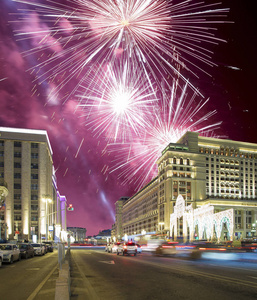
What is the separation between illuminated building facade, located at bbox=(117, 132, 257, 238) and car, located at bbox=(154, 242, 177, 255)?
7884 cm

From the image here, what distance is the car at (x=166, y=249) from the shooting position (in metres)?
35.0

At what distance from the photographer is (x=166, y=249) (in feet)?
117

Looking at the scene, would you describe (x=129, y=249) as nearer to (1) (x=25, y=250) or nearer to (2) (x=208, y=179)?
(1) (x=25, y=250)

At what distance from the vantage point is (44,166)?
9938 cm

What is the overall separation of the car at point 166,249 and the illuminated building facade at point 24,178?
197 feet

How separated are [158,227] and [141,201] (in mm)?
45555

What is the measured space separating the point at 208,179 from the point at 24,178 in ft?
220

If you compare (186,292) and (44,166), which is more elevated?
(44,166)

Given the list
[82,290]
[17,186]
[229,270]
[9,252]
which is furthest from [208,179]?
[82,290]

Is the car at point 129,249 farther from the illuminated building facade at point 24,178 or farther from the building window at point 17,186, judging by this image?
the building window at point 17,186

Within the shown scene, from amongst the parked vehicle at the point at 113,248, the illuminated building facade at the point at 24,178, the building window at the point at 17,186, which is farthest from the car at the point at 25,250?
the building window at the point at 17,186

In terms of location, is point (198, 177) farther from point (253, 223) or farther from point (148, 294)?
point (148, 294)

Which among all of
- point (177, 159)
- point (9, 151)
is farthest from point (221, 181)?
point (9, 151)

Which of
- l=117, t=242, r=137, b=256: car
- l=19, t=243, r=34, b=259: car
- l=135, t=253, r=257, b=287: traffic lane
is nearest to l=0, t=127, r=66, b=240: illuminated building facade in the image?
l=117, t=242, r=137, b=256: car
